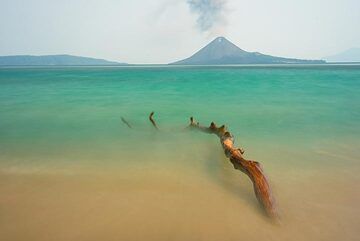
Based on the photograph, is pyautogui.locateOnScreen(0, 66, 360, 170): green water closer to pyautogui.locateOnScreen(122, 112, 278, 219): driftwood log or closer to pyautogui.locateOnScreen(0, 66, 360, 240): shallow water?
pyautogui.locateOnScreen(0, 66, 360, 240): shallow water

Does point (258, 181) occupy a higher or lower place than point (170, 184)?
higher

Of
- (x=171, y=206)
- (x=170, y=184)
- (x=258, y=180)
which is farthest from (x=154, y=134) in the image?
(x=258, y=180)

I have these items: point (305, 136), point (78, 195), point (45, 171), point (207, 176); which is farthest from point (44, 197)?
point (305, 136)

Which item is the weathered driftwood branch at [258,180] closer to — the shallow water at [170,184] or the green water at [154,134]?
the shallow water at [170,184]

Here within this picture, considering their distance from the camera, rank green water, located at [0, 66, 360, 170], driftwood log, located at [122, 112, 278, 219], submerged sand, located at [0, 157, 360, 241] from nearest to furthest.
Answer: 1. submerged sand, located at [0, 157, 360, 241]
2. driftwood log, located at [122, 112, 278, 219]
3. green water, located at [0, 66, 360, 170]

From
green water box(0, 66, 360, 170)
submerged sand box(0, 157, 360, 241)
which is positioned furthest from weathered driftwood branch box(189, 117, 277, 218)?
green water box(0, 66, 360, 170)

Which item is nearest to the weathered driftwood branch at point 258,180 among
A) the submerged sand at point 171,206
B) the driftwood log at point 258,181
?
the driftwood log at point 258,181

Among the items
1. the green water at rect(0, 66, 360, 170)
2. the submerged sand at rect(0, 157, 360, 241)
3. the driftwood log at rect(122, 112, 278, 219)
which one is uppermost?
the driftwood log at rect(122, 112, 278, 219)

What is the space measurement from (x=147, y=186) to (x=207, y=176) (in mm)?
1277

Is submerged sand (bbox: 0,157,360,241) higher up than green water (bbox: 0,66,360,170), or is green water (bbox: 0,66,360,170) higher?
submerged sand (bbox: 0,157,360,241)

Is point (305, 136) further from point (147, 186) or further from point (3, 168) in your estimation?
point (3, 168)

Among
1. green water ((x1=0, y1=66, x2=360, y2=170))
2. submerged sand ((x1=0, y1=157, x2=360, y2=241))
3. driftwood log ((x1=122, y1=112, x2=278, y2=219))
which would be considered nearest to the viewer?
submerged sand ((x1=0, y1=157, x2=360, y2=241))

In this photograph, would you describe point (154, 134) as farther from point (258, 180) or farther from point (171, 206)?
point (258, 180)

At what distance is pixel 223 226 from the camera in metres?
4.00
